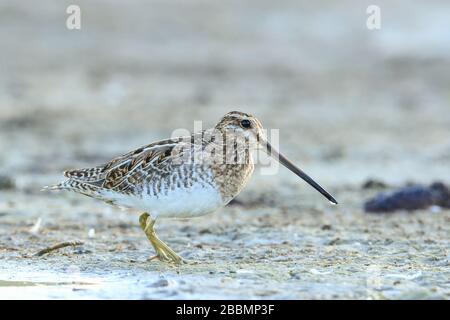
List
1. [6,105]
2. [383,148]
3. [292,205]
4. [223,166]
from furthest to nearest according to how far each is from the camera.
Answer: [6,105] < [383,148] < [292,205] < [223,166]

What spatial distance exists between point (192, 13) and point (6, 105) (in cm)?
744

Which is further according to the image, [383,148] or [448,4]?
[448,4]

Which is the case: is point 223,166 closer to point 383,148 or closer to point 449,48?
point 383,148

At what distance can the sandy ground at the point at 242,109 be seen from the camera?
779cm

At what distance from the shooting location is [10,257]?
8555 millimetres

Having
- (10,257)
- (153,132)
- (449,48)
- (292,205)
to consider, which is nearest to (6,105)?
(153,132)

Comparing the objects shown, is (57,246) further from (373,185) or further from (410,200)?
(373,185)

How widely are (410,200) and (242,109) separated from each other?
6.20 m

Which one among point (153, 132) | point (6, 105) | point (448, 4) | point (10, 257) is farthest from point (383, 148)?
point (448, 4)

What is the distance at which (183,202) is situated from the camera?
7.90 metres

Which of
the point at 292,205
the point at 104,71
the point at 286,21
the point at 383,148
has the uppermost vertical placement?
the point at 286,21

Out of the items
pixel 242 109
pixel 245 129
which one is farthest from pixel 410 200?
pixel 242 109
